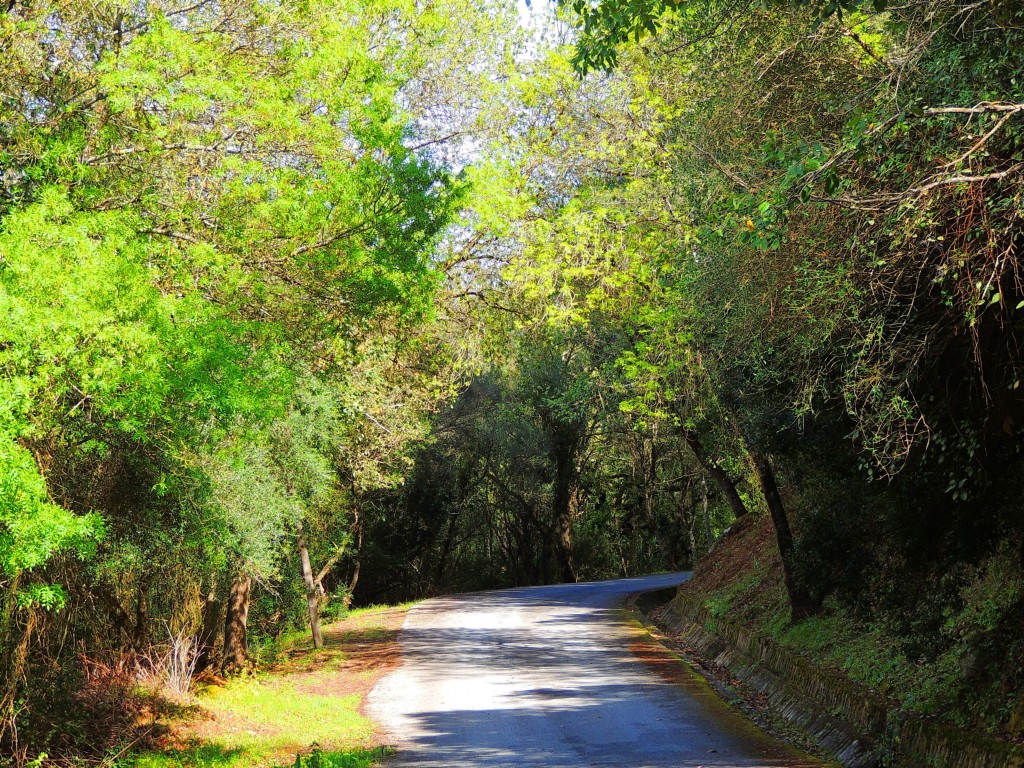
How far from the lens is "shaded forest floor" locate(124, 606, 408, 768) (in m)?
→ 12.2

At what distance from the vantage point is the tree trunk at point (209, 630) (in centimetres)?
1866

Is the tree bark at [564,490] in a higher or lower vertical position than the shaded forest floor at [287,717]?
higher

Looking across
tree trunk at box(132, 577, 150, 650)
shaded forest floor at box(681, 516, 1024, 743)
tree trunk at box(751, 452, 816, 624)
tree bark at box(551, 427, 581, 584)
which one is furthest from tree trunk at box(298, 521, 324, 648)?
tree bark at box(551, 427, 581, 584)

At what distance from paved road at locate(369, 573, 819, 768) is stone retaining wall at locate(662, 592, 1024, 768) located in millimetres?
649

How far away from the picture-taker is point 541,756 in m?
11.4

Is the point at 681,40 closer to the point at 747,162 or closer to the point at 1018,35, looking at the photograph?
the point at 747,162

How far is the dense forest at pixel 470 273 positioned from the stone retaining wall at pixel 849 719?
46 centimetres

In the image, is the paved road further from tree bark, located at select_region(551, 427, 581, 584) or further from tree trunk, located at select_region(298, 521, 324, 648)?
tree bark, located at select_region(551, 427, 581, 584)

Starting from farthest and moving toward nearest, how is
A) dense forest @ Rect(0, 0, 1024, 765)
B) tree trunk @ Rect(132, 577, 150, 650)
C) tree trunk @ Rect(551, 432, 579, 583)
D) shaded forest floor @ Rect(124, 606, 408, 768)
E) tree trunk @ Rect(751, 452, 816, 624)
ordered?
tree trunk @ Rect(551, 432, 579, 583), tree trunk @ Rect(751, 452, 816, 624), tree trunk @ Rect(132, 577, 150, 650), shaded forest floor @ Rect(124, 606, 408, 768), dense forest @ Rect(0, 0, 1024, 765)

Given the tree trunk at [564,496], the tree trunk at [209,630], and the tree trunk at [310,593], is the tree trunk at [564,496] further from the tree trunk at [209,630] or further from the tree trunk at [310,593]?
the tree trunk at [209,630]

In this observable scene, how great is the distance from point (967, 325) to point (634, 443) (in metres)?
28.6

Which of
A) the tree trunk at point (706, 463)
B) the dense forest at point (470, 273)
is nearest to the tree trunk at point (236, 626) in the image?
the dense forest at point (470, 273)

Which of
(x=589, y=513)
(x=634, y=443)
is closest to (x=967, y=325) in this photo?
(x=634, y=443)

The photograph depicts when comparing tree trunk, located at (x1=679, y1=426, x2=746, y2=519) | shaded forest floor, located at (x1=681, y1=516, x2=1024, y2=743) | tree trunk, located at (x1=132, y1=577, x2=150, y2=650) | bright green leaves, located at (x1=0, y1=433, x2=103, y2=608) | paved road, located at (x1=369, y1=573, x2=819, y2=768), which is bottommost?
paved road, located at (x1=369, y1=573, x2=819, y2=768)
